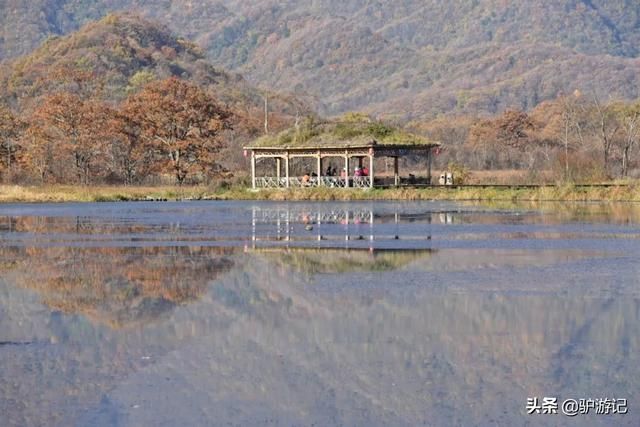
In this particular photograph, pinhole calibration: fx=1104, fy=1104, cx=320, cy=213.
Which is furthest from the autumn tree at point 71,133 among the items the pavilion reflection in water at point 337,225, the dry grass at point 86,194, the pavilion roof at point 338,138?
the pavilion reflection in water at point 337,225

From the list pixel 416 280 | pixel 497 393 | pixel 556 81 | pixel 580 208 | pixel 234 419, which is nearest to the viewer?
pixel 234 419

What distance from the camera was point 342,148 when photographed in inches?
2082

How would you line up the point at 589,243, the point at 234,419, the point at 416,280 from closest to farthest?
the point at 234,419 → the point at 416,280 → the point at 589,243

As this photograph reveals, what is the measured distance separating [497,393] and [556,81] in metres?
174

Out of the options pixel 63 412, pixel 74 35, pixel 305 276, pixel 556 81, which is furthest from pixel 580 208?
pixel 556 81

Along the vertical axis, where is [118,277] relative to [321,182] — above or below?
below

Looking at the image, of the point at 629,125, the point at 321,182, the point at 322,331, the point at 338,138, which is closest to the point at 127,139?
the point at 338,138

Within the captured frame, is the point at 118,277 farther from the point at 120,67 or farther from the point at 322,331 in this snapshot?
the point at 120,67

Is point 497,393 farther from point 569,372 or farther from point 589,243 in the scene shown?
point 589,243

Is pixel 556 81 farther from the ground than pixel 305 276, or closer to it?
farther from the ground

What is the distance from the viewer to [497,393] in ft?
33.6

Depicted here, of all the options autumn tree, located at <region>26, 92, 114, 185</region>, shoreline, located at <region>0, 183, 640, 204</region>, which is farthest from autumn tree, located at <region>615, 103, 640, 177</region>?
autumn tree, located at <region>26, 92, 114, 185</region>

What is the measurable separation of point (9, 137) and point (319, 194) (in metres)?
28.5

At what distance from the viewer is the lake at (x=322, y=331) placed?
9820 millimetres
